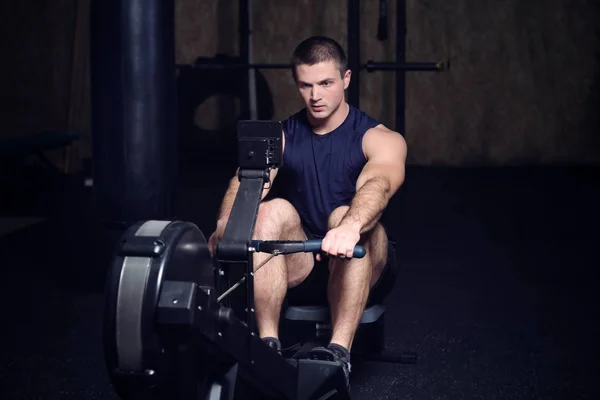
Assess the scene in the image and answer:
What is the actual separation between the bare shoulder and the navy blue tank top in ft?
0.06

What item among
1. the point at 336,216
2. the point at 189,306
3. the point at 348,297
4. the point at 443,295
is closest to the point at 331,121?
the point at 336,216

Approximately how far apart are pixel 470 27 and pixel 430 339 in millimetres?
3812

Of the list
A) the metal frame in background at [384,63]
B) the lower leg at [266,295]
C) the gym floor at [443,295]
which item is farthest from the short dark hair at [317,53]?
the metal frame in background at [384,63]

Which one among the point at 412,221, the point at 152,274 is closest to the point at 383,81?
the point at 412,221

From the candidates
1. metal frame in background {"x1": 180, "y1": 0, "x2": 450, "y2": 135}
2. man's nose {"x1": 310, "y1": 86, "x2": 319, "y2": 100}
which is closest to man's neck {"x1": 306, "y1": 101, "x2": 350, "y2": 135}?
man's nose {"x1": 310, "y1": 86, "x2": 319, "y2": 100}

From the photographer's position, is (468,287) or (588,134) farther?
(588,134)

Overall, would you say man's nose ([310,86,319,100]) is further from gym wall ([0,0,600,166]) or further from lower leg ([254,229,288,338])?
gym wall ([0,0,600,166])

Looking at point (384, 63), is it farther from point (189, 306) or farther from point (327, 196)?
point (189, 306)

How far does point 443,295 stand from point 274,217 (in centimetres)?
124

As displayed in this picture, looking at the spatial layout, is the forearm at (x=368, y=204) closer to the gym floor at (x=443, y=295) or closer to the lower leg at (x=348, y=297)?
the lower leg at (x=348, y=297)

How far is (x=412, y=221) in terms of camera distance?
176 inches

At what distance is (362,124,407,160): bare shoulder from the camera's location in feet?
7.38

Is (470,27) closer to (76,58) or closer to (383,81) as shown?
(383,81)

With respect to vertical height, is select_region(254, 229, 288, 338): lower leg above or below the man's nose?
below
